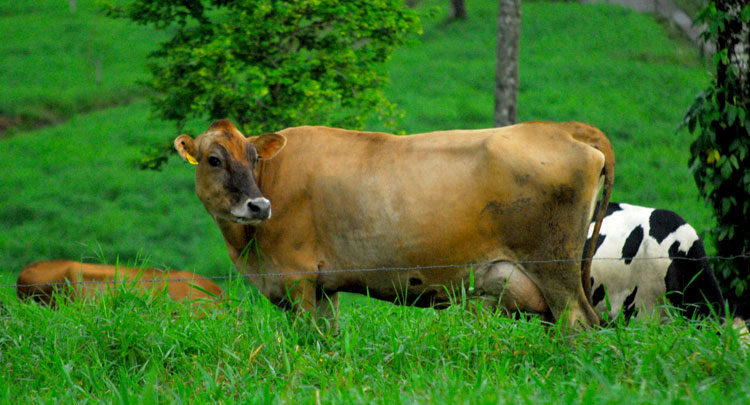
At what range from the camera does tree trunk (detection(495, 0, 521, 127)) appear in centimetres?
1012

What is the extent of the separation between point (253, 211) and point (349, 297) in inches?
282

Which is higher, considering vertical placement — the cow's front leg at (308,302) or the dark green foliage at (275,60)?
the dark green foliage at (275,60)

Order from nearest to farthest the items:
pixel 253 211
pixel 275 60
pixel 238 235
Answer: pixel 253 211
pixel 238 235
pixel 275 60

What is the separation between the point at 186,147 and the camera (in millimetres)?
5395

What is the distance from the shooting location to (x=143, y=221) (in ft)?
50.8

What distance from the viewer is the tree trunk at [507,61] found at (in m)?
10.1

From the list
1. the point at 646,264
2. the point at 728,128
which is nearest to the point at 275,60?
the point at 646,264

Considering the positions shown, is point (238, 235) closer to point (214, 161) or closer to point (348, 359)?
point (214, 161)

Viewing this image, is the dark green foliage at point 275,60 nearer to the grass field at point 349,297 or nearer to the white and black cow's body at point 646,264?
the grass field at point 349,297

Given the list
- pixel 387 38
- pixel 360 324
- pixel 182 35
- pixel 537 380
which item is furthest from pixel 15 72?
pixel 537 380

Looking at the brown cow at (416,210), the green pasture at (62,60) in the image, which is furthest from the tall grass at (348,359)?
Result: the green pasture at (62,60)

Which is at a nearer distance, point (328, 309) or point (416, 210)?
point (416, 210)

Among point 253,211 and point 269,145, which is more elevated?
point 269,145

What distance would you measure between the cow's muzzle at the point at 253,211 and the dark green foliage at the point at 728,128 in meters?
3.85
